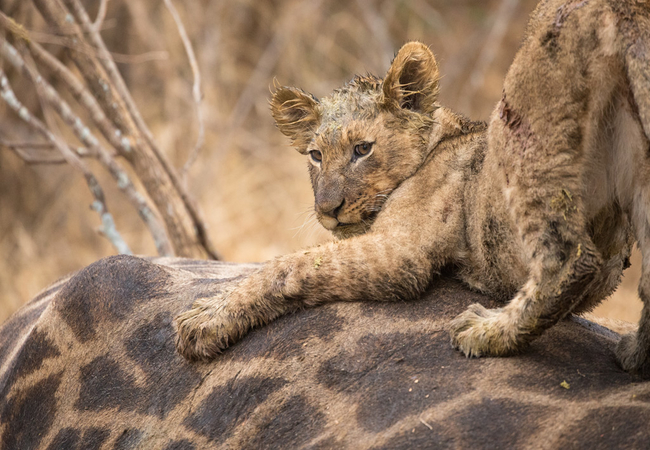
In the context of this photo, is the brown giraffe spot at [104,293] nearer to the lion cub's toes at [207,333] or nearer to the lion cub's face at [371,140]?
the lion cub's toes at [207,333]

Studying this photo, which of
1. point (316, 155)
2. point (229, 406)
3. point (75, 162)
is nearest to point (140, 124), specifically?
point (75, 162)

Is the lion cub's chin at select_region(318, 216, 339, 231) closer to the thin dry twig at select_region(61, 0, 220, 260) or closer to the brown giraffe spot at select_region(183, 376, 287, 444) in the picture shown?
the brown giraffe spot at select_region(183, 376, 287, 444)

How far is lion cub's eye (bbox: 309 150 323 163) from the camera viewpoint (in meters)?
3.97

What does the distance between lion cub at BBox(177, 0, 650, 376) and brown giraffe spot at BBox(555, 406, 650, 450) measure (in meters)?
0.41

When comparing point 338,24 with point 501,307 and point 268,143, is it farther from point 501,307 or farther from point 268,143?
point 501,307

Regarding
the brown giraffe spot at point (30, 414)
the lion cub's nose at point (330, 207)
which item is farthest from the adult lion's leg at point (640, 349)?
the brown giraffe spot at point (30, 414)

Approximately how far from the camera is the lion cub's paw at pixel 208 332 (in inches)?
129

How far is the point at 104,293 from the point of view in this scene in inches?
145

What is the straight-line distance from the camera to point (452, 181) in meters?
3.48

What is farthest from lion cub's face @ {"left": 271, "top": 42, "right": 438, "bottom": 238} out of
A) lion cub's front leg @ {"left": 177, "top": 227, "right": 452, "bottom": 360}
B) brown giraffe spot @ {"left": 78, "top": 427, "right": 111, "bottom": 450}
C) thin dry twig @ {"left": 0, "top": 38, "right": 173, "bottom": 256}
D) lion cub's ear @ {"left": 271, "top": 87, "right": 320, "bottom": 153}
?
thin dry twig @ {"left": 0, "top": 38, "right": 173, "bottom": 256}

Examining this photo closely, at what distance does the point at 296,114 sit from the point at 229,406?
1915 mm

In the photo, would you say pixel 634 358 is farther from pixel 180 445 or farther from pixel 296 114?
pixel 296 114

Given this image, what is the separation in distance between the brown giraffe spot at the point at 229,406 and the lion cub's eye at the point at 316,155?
4.56ft

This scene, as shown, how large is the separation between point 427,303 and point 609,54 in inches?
52.1
